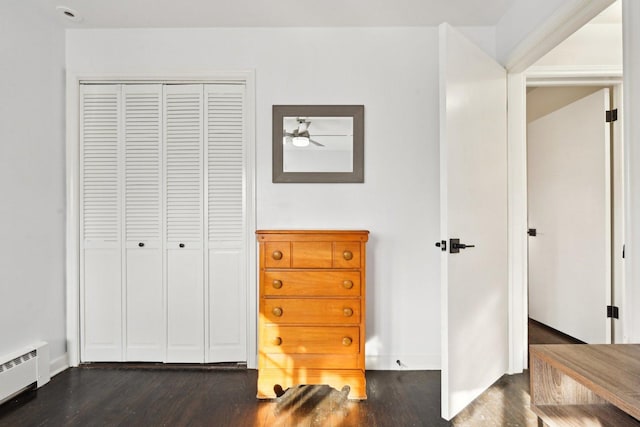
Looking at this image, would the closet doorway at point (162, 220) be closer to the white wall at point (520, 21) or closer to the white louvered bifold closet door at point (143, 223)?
the white louvered bifold closet door at point (143, 223)

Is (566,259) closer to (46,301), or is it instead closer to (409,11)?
(409,11)

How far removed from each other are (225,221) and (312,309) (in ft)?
3.21

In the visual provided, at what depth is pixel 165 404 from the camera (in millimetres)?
2084

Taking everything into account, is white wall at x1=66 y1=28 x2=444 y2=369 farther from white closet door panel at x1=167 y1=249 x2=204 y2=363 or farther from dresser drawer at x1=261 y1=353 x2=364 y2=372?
white closet door panel at x1=167 y1=249 x2=204 y2=363

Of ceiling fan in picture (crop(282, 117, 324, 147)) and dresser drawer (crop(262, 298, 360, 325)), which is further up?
ceiling fan in picture (crop(282, 117, 324, 147))

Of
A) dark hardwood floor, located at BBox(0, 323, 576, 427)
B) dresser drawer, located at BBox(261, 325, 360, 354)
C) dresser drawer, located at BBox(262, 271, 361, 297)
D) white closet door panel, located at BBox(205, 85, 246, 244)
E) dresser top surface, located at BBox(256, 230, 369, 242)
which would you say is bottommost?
dark hardwood floor, located at BBox(0, 323, 576, 427)

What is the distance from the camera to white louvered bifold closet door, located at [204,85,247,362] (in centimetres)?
259

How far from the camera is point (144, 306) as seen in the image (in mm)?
2611

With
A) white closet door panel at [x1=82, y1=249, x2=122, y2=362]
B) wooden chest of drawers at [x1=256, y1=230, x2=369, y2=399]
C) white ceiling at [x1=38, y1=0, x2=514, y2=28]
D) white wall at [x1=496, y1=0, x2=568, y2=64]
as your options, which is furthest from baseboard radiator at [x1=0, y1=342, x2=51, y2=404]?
white wall at [x1=496, y1=0, x2=568, y2=64]

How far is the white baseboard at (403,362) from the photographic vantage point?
100.0 inches

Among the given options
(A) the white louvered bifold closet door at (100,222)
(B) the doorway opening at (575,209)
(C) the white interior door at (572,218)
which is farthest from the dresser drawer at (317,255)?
(C) the white interior door at (572,218)

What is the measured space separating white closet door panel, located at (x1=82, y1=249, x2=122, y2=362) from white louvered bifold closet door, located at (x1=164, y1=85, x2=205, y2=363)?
0.39 m

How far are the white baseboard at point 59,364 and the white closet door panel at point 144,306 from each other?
0.43 meters

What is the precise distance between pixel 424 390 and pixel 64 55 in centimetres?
347
